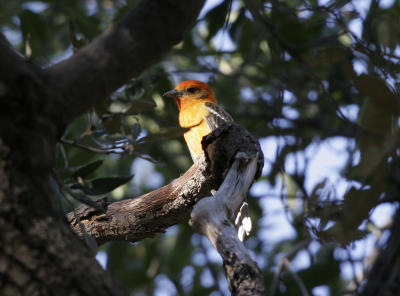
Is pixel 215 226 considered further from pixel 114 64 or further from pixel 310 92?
pixel 310 92

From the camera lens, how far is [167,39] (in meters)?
2.09

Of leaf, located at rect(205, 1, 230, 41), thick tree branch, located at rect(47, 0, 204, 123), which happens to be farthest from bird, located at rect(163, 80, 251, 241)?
thick tree branch, located at rect(47, 0, 204, 123)

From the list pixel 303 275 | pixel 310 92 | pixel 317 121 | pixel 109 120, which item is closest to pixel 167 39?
pixel 109 120

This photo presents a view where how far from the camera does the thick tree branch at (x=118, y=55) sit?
2.01m

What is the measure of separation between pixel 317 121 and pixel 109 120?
4875mm

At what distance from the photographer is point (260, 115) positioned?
26.1 feet

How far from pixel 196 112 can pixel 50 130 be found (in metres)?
4.95

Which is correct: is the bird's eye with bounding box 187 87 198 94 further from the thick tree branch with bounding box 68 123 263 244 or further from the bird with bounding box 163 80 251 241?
the thick tree branch with bounding box 68 123 263 244

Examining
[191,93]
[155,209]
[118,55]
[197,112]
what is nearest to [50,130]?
[118,55]

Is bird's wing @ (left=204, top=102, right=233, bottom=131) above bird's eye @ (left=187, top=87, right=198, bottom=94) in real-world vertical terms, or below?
below

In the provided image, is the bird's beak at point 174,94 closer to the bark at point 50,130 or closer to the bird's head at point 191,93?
the bird's head at point 191,93

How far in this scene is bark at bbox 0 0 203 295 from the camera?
1898mm

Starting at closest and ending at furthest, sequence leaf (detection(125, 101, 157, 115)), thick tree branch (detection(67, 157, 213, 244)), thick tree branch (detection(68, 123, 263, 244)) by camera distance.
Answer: leaf (detection(125, 101, 157, 115)), thick tree branch (detection(68, 123, 263, 244)), thick tree branch (detection(67, 157, 213, 244))

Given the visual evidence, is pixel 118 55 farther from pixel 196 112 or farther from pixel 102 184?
pixel 196 112
